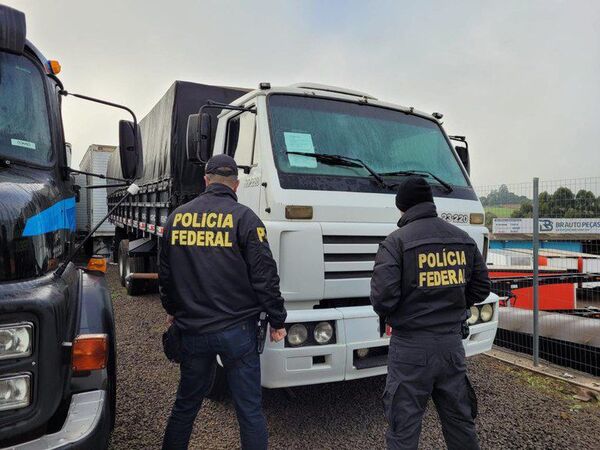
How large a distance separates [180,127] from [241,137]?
1790 mm

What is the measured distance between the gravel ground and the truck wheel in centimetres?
7

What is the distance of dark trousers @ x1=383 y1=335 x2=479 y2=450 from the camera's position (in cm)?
238

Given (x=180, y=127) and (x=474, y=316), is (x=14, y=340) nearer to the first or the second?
(x=474, y=316)

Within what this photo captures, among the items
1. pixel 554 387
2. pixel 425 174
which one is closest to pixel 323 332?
pixel 425 174

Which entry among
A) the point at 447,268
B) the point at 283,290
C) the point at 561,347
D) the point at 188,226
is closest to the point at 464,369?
the point at 447,268

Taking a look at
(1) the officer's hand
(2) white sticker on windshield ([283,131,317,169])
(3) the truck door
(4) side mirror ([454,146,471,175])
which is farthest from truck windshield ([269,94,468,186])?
(1) the officer's hand

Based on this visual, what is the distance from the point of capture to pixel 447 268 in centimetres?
247

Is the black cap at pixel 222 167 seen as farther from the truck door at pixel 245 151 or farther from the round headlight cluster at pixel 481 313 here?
the round headlight cluster at pixel 481 313

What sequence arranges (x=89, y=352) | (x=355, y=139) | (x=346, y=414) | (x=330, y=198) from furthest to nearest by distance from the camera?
(x=355, y=139), (x=346, y=414), (x=330, y=198), (x=89, y=352)

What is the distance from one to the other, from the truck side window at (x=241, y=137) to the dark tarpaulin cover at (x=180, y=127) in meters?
0.78

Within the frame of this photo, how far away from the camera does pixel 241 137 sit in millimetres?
3820

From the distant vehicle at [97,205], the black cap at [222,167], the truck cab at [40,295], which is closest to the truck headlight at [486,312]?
the black cap at [222,167]

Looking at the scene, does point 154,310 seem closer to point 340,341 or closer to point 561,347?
point 340,341

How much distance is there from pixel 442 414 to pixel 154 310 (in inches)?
214
